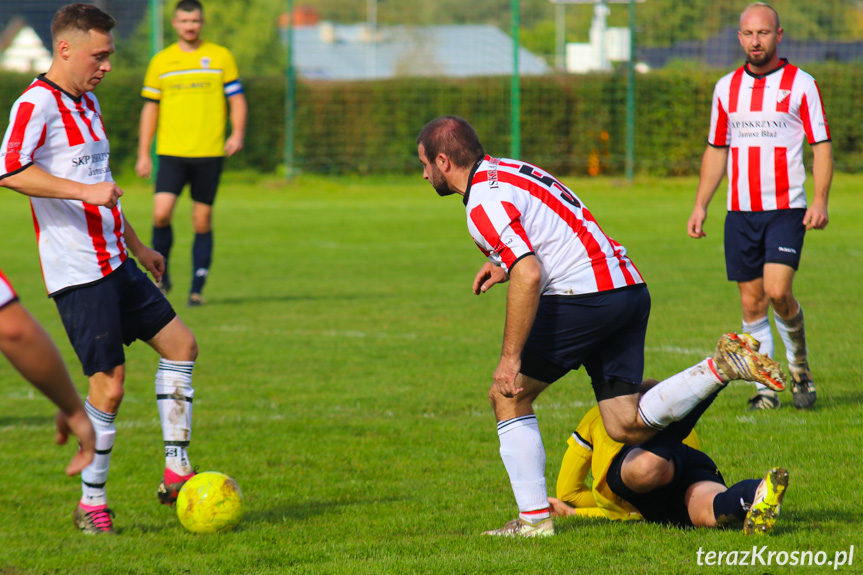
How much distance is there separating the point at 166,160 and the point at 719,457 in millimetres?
7748

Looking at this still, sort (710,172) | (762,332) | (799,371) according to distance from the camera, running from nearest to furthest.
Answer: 1. (799,371)
2. (762,332)
3. (710,172)

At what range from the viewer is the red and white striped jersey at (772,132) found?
263 inches

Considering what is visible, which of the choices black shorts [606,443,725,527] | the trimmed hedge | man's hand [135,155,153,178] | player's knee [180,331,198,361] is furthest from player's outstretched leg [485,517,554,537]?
the trimmed hedge

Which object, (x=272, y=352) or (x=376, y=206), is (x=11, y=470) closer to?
(x=272, y=352)

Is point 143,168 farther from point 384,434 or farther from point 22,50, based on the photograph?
point 22,50

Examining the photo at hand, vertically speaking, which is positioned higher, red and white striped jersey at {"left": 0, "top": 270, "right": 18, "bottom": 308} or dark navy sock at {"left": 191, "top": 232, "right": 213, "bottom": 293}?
red and white striped jersey at {"left": 0, "top": 270, "right": 18, "bottom": 308}

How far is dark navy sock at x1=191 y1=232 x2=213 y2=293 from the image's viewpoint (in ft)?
37.3

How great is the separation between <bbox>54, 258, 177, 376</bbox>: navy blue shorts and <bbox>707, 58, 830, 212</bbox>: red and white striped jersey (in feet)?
13.0

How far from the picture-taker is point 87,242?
4793mm

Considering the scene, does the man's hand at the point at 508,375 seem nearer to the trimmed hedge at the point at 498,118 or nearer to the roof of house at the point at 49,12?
the trimmed hedge at the point at 498,118

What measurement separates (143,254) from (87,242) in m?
0.48

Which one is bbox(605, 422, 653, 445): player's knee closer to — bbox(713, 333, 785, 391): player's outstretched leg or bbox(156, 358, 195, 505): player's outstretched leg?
bbox(713, 333, 785, 391): player's outstretched leg

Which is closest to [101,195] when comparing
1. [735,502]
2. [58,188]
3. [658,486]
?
[58,188]

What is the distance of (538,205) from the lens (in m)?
4.38
